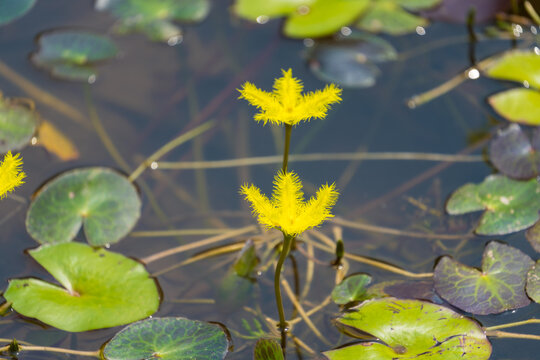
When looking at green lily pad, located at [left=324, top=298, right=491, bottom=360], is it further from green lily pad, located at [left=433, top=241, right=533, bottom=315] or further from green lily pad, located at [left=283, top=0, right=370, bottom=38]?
green lily pad, located at [left=283, top=0, right=370, bottom=38]

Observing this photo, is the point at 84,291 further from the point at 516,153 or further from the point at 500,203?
the point at 516,153

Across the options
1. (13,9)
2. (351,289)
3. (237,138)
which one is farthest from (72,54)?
(351,289)

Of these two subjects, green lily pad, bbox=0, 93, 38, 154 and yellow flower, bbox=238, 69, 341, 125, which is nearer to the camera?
yellow flower, bbox=238, 69, 341, 125

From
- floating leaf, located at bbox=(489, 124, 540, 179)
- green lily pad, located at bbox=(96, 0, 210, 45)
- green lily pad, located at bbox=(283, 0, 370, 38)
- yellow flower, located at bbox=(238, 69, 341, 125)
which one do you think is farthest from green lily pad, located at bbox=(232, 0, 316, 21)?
yellow flower, located at bbox=(238, 69, 341, 125)

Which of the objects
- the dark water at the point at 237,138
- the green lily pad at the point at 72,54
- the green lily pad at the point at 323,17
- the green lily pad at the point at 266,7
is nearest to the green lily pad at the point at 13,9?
the dark water at the point at 237,138

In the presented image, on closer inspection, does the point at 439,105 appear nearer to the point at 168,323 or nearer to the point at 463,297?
the point at 463,297

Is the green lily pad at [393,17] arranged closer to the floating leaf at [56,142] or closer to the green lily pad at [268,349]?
the floating leaf at [56,142]

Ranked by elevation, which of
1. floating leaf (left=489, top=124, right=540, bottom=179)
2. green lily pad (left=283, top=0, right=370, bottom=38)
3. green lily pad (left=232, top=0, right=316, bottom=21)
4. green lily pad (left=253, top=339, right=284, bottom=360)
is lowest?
green lily pad (left=253, top=339, right=284, bottom=360)
